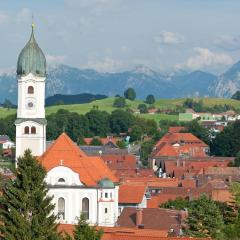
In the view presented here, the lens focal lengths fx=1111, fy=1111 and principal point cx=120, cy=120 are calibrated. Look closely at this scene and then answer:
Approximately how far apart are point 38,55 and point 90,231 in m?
52.3

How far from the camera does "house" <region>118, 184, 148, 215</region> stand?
A: 8462 centimetres

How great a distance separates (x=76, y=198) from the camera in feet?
256

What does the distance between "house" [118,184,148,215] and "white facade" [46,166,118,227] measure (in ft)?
17.2

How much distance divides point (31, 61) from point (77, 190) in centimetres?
1543

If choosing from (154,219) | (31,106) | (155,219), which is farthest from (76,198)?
(31,106)

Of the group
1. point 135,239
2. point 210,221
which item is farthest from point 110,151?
point 135,239

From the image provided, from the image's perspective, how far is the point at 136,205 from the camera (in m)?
83.9

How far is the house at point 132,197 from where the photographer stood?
84625 millimetres

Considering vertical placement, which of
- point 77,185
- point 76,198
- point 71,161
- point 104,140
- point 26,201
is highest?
point 104,140

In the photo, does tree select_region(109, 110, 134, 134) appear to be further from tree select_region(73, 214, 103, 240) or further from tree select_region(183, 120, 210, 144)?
tree select_region(73, 214, 103, 240)

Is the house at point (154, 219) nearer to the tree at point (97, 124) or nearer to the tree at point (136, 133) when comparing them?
the tree at point (136, 133)

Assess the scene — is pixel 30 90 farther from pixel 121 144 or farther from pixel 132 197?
pixel 121 144

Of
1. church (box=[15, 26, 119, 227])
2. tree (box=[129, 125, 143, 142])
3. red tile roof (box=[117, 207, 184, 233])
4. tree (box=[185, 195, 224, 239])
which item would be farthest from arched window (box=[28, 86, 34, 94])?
tree (box=[129, 125, 143, 142])

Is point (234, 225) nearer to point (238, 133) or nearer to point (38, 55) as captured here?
point (38, 55)
